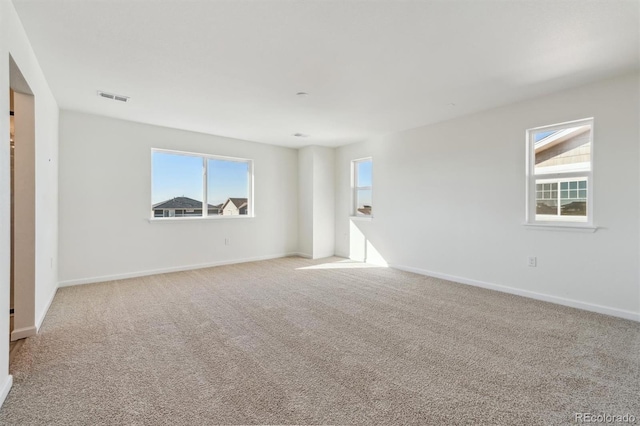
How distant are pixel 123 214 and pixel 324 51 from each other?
3.89 metres

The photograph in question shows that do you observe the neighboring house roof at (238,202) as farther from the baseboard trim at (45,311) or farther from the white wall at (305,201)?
the baseboard trim at (45,311)

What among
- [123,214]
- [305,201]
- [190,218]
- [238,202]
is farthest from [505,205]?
[123,214]

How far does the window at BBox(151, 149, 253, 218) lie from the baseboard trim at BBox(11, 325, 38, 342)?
2473 millimetres

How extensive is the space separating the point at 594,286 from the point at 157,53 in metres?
4.89

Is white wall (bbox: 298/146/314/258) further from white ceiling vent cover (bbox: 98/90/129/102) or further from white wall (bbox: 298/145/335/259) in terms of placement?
white ceiling vent cover (bbox: 98/90/129/102)

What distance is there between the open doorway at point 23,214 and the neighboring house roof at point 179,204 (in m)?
2.30

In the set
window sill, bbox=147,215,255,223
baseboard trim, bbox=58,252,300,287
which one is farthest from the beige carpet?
window sill, bbox=147,215,255,223

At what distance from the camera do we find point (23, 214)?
101 inches

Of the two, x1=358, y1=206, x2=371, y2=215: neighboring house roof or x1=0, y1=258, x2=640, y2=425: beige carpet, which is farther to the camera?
x1=358, y1=206, x2=371, y2=215: neighboring house roof

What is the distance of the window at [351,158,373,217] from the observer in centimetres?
605

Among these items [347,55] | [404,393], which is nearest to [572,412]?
[404,393]

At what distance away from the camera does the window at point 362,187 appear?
238 inches

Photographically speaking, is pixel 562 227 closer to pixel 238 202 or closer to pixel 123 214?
pixel 238 202

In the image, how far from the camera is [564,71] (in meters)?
2.89
